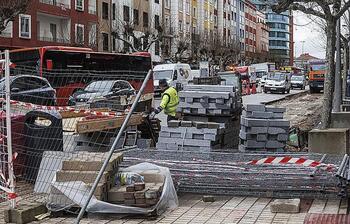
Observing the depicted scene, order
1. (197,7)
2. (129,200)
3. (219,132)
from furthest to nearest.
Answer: (197,7), (219,132), (129,200)

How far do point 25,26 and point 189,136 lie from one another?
34.9m

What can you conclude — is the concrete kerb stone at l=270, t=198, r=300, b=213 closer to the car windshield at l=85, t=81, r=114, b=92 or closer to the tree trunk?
the car windshield at l=85, t=81, r=114, b=92

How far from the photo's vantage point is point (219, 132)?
11891 millimetres

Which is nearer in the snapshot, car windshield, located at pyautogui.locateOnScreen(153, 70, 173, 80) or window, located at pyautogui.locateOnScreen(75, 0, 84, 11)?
car windshield, located at pyautogui.locateOnScreen(153, 70, 173, 80)

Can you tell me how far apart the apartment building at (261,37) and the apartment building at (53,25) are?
7856 centimetres

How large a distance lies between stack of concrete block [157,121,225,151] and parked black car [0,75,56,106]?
3396 millimetres

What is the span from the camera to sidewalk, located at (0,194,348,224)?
300 inches

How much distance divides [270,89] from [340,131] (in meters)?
45.7

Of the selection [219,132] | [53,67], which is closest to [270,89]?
[53,67]

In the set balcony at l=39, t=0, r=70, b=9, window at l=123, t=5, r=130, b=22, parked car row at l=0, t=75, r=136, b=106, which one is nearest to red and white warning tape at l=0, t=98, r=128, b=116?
parked car row at l=0, t=75, r=136, b=106

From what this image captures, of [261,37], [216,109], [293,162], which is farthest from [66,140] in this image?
[261,37]

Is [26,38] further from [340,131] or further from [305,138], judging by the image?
[340,131]

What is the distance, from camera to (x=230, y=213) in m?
7.98

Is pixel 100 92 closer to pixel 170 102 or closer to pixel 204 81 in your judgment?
pixel 170 102
